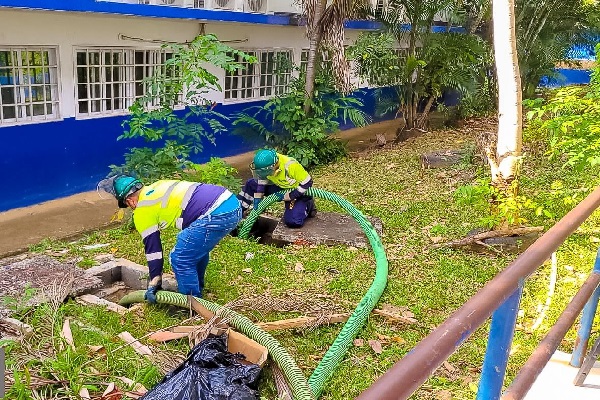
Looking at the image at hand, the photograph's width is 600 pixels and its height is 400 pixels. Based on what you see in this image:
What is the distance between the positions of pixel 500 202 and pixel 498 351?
194 inches

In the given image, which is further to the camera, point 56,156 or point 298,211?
point 56,156

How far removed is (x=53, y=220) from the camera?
8.20 m

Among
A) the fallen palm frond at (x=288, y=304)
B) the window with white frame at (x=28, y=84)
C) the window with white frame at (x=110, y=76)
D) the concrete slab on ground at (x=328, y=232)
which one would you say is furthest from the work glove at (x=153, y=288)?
the window with white frame at (x=110, y=76)

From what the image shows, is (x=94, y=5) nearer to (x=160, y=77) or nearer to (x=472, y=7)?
(x=160, y=77)

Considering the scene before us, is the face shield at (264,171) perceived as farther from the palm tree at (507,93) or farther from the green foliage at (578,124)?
the green foliage at (578,124)

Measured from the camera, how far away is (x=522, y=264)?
150cm

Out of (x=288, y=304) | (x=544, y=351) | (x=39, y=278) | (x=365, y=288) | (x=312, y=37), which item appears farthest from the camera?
(x=312, y=37)

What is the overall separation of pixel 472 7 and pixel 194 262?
11.6 metres

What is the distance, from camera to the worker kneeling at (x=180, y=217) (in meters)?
4.53

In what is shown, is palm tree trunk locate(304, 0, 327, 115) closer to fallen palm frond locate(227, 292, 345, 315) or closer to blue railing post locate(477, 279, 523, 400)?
fallen palm frond locate(227, 292, 345, 315)

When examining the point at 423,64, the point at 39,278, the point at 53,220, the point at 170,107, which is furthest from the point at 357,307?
the point at 423,64

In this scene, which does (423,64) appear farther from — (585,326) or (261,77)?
(585,326)

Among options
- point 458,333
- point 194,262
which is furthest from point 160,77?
point 458,333

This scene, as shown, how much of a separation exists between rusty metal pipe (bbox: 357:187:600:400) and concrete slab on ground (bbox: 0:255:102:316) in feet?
13.6
